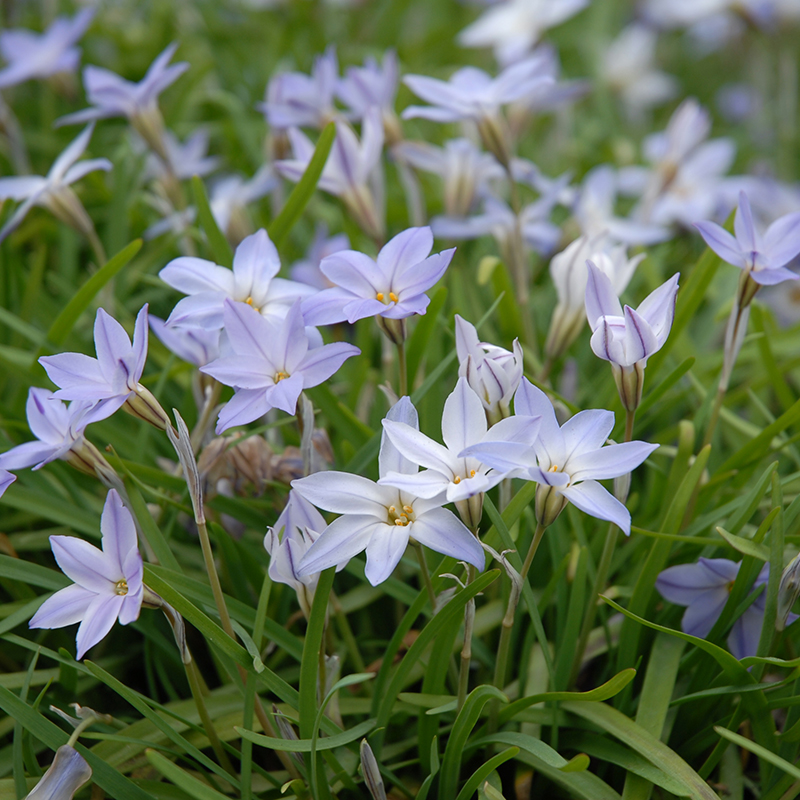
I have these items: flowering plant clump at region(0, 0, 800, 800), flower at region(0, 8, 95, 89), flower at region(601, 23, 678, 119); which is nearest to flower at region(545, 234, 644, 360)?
flowering plant clump at region(0, 0, 800, 800)

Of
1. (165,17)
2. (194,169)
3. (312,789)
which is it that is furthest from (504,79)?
(165,17)

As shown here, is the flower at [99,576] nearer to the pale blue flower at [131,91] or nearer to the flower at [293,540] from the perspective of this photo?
the flower at [293,540]

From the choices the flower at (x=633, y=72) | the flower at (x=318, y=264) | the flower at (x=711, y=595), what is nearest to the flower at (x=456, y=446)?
the flower at (x=711, y=595)

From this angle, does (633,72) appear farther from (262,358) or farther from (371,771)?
(371,771)

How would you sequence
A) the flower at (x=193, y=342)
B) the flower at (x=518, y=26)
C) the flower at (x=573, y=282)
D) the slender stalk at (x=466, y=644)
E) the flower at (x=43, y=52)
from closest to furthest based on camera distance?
the slender stalk at (x=466, y=644) < the flower at (x=193, y=342) < the flower at (x=573, y=282) < the flower at (x=43, y=52) < the flower at (x=518, y=26)

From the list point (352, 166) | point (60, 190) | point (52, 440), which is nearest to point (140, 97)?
point (60, 190)
